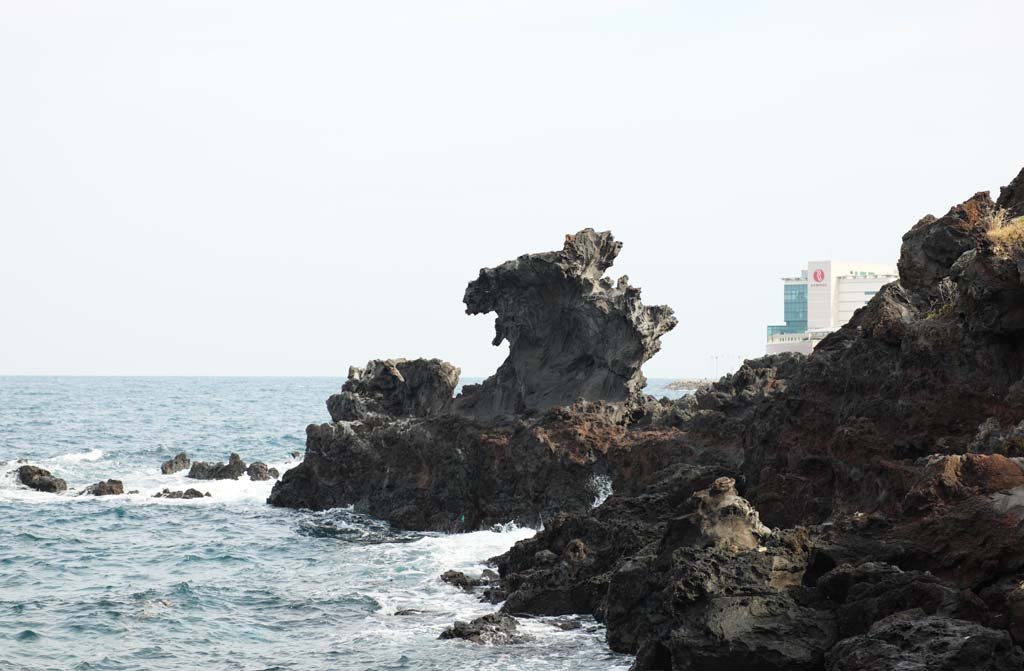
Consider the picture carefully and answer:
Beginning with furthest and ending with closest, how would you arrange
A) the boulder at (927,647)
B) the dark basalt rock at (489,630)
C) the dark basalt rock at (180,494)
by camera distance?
the dark basalt rock at (180,494), the dark basalt rock at (489,630), the boulder at (927,647)

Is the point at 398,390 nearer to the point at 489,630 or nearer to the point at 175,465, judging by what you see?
the point at 175,465

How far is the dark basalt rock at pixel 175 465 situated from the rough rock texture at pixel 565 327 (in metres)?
20.7

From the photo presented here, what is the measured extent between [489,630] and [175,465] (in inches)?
1613

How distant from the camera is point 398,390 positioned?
165ft

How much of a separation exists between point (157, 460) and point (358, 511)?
27207 millimetres

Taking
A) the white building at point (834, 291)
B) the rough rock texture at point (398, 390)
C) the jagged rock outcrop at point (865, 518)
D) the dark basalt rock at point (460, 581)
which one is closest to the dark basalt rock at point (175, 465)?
the rough rock texture at point (398, 390)

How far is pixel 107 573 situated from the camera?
32.0 m

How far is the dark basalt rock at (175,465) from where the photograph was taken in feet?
192

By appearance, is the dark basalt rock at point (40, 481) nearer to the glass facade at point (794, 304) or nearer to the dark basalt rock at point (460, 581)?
the dark basalt rock at point (460, 581)

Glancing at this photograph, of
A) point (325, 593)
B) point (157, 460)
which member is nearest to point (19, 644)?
point (325, 593)

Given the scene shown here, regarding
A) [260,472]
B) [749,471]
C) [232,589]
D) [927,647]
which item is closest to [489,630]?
[749,471]

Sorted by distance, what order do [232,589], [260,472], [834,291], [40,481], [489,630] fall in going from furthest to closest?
1. [834,291]
2. [260,472]
3. [40,481]
4. [232,589]
5. [489,630]

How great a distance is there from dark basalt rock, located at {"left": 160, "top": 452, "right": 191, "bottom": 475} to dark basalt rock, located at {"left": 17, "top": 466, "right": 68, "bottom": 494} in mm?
7484

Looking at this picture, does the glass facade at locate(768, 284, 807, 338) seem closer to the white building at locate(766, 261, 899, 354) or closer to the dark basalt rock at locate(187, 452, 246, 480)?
the white building at locate(766, 261, 899, 354)
